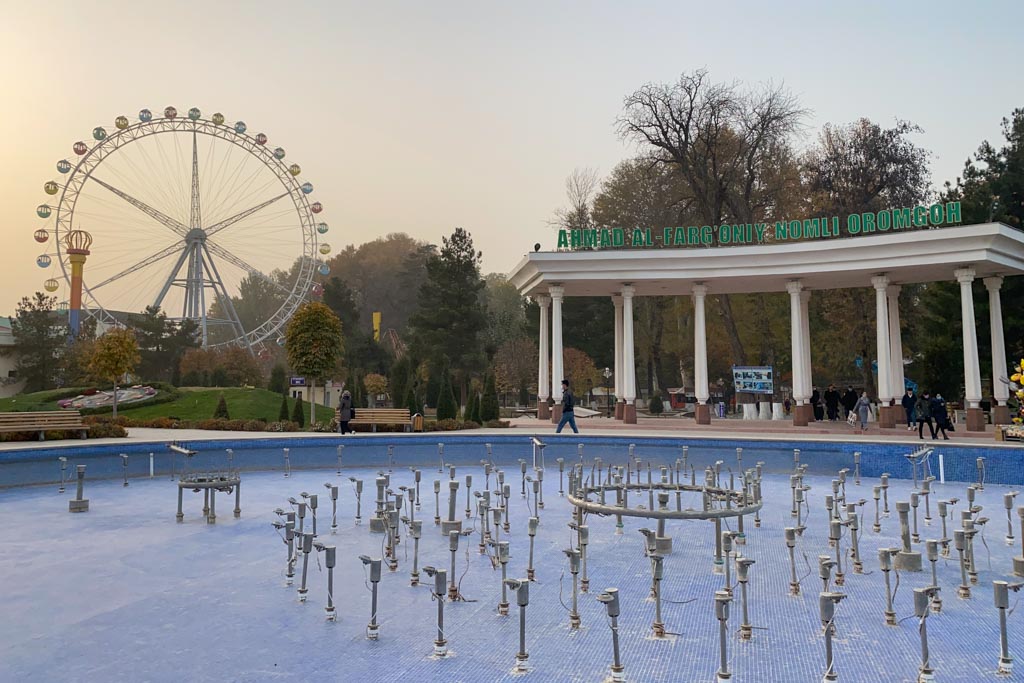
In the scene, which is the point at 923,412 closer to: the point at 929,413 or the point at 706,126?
the point at 929,413

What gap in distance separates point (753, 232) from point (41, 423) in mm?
23774

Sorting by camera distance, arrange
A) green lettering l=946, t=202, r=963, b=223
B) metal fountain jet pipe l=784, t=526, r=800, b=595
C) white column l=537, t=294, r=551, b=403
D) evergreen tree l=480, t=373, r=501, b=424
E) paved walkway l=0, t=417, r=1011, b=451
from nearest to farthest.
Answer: metal fountain jet pipe l=784, t=526, r=800, b=595, paved walkway l=0, t=417, r=1011, b=451, green lettering l=946, t=202, r=963, b=223, evergreen tree l=480, t=373, r=501, b=424, white column l=537, t=294, r=551, b=403

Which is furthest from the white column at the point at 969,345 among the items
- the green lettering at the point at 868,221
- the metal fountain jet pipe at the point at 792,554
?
the metal fountain jet pipe at the point at 792,554

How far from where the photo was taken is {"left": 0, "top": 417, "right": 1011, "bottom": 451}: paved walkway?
67.1ft

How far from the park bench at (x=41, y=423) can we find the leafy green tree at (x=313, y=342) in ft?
25.8

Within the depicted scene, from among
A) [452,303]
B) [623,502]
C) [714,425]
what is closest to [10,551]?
[623,502]

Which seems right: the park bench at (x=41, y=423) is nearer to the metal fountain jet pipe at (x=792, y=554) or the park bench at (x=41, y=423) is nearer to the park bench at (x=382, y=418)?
the park bench at (x=382, y=418)

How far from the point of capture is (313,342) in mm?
28016

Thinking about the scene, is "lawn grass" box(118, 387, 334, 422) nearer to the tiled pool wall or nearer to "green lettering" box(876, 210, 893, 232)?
the tiled pool wall

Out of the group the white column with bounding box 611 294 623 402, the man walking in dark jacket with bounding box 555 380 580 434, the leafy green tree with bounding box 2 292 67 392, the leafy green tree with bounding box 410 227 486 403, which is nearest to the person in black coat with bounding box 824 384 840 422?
the white column with bounding box 611 294 623 402

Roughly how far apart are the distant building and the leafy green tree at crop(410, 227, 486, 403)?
27.1m

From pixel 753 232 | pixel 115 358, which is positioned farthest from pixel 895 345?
pixel 115 358

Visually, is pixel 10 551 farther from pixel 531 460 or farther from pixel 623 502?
pixel 531 460

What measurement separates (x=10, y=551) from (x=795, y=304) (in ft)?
77.2
